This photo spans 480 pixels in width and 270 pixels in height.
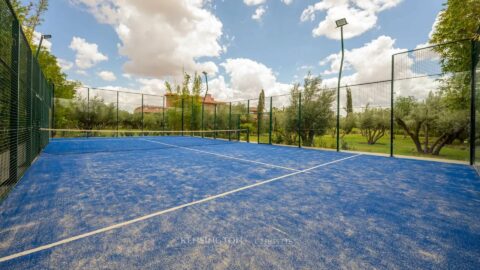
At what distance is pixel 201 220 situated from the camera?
2490mm

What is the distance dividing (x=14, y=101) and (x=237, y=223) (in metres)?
4.40

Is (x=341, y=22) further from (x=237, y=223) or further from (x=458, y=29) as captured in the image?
(x=237, y=223)

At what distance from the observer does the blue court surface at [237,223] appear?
176 cm

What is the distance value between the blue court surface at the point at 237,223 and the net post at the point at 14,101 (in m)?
0.39

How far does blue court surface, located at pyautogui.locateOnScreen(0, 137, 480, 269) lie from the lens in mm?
1761

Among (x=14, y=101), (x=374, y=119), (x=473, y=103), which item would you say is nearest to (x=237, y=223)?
(x=14, y=101)

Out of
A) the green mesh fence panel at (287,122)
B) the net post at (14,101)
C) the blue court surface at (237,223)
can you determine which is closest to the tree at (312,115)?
the green mesh fence panel at (287,122)

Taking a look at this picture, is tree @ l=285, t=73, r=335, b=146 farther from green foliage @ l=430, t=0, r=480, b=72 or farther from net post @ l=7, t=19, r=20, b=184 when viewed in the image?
net post @ l=7, t=19, r=20, b=184

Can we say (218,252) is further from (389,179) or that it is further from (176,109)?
(176,109)

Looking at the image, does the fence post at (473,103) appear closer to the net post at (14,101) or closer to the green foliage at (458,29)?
the green foliage at (458,29)

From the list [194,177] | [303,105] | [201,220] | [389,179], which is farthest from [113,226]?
Answer: [303,105]

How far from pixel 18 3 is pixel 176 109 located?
38.7ft

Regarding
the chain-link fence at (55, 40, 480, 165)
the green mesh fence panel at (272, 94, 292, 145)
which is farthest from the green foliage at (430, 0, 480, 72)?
the green mesh fence panel at (272, 94, 292, 145)

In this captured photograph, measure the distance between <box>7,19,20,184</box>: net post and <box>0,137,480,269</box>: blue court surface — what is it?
15.4 inches
